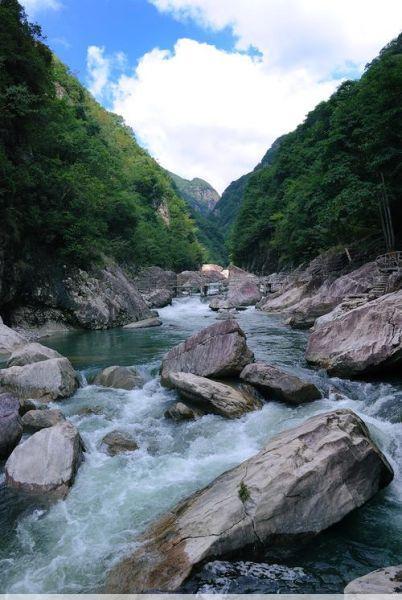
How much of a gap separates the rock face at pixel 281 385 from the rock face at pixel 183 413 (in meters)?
1.67

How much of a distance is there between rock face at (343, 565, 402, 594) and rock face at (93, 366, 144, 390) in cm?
823

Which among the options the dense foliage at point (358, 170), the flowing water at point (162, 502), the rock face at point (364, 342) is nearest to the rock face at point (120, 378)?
the flowing water at point (162, 502)

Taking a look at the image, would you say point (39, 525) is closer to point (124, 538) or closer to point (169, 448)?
point (124, 538)

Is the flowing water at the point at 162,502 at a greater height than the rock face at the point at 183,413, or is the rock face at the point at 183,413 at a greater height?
the rock face at the point at 183,413

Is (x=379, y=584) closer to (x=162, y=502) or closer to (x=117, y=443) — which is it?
(x=162, y=502)

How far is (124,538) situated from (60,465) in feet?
6.19

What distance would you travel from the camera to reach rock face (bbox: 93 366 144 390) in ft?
37.1

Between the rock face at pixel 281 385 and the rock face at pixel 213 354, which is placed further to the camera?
the rock face at pixel 213 354

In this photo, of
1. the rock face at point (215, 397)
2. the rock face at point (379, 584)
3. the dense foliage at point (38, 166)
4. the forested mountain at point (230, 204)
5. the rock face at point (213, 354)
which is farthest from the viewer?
the forested mountain at point (230, 204)

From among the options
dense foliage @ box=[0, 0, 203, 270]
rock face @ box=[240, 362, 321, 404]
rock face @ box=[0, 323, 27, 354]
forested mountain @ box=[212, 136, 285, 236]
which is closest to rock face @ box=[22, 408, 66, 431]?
rock face @ box=[240, 362, 321, 404]

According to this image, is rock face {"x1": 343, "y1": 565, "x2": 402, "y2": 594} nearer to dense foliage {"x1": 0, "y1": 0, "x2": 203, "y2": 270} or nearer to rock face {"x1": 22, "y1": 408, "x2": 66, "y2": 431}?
rock face {"x1": 22, "y1": 408, "x2": 66, "y2": 431}

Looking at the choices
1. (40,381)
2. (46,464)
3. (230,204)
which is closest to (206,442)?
(46,464)

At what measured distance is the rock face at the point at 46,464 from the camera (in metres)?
6.34

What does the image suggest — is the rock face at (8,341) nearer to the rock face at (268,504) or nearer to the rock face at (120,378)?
the rock face at (120,378)
